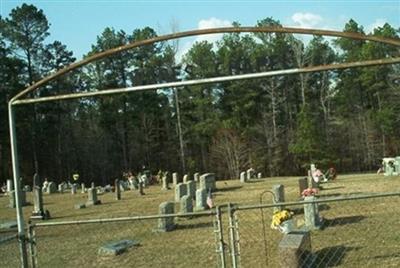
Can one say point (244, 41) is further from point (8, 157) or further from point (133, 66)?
point (8, 157)

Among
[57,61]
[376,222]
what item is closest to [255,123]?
[57,61]

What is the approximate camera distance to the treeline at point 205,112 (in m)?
53.1

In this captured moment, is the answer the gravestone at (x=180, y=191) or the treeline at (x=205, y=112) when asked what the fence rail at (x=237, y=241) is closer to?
the gravestone at (x=180, y=191)

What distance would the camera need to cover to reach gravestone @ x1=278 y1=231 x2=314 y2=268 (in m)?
8.90

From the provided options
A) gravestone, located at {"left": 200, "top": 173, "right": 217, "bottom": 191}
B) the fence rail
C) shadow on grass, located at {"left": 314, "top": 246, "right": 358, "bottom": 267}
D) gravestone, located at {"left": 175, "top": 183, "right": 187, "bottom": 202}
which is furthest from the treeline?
shadow on grass, located at {"left": 314, "top": 246, "right": 358, "bottom": 267}

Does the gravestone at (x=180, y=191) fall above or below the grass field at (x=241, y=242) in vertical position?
above

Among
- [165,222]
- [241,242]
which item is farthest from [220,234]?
[165,222]

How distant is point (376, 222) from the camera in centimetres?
1329

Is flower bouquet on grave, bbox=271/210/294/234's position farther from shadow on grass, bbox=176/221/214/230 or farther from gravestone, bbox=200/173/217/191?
gravestone, bbox=200/173/217/191

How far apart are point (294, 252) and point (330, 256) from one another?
1.61 m

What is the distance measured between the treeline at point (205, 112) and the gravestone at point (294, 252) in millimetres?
40089

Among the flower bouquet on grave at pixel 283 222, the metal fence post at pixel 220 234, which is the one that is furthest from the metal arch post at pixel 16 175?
the flower bouquet on grave at pixel 283 222

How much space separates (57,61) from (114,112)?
25.0 feet

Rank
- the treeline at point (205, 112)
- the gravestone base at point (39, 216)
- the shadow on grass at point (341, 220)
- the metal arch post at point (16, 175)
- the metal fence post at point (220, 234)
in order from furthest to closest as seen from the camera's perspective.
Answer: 1. the treeline at point (205, 112)
2. the gravestone base at point (39, 216)
3. the shadow on grass at point (341, 220)
4. the metal fence post at point (220, 234)
5. the metal arch post at point (16, 175)
